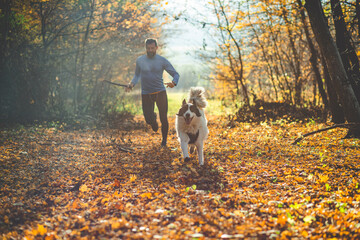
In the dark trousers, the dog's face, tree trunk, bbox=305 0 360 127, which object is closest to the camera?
the dog's face

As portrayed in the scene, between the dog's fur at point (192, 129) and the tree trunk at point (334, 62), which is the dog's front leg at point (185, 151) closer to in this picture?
the dog's fur at point (192, 129)

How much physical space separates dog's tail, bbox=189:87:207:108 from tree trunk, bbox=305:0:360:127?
294 centimetres

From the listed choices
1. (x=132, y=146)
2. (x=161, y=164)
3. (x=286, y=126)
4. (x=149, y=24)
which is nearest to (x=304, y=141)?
(x=286, y=126)

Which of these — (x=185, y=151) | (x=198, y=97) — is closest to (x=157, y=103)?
(x=198, y=97)

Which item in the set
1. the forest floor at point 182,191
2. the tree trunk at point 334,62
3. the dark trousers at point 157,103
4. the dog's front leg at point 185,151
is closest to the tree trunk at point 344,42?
the tree trunk at point 334,62

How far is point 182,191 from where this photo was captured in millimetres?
4461

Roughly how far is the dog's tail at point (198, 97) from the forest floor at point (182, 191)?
126cm

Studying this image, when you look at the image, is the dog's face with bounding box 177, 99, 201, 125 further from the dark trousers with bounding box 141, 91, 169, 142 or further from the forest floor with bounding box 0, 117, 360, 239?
the dark trousers with bounding box 141, 91, 169, 142

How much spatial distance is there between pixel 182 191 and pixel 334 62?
4550 millimetres

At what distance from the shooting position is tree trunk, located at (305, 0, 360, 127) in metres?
6.36

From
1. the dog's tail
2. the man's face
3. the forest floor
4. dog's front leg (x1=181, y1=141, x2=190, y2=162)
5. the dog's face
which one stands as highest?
the man's face

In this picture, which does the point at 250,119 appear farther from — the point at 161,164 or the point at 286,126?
the point at 161,164

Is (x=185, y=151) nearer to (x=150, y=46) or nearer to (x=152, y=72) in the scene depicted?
(x=152, y=72)

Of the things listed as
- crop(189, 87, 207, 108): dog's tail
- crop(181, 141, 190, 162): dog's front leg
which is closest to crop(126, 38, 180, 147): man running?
crop(189, 87, 207, 108): dog's tail
